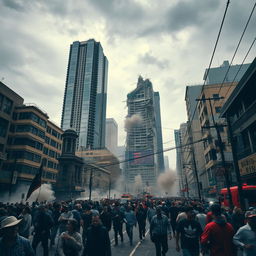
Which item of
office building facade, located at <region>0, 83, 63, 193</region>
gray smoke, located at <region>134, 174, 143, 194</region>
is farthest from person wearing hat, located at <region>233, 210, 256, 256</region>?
gray smoke, located at <region>134, 174, 143, 194</region>

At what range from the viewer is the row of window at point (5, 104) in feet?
131

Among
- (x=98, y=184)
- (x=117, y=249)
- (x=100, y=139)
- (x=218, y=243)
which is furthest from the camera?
(x=100, y=139)

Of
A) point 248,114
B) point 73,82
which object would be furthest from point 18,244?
point 73,82

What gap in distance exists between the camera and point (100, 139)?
18662 cm

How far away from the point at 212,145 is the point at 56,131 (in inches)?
1784

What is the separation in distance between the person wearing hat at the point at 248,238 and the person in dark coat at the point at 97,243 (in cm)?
279

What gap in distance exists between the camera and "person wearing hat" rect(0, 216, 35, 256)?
285 centimetres

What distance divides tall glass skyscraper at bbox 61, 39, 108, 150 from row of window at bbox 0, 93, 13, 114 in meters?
119

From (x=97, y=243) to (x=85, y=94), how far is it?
17269cm

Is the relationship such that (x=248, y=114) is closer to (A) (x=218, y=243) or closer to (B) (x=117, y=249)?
(B) (x=117, y=249)

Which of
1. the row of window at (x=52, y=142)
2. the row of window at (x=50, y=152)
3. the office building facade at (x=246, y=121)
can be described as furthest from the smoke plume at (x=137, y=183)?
the office building facade at (x=246, y=121)

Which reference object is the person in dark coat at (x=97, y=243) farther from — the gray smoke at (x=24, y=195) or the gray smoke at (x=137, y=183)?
the gray smoke at (x=137, y=183)

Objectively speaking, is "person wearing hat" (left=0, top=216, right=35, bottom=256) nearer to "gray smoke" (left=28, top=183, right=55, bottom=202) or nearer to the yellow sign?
the yellow sign

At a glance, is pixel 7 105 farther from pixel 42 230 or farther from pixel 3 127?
pixel 42 230
